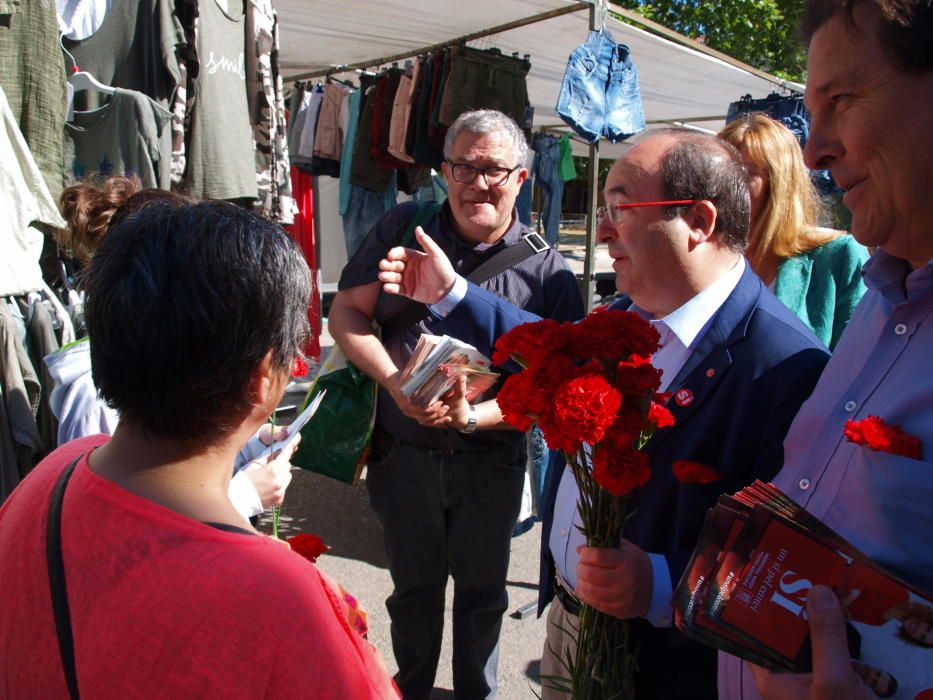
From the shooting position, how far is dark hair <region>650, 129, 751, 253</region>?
67.3 inches

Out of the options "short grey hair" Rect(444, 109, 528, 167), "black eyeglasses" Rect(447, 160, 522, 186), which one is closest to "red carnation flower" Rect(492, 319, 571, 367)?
"black eyeglasses" Rect(447, 160, 522, 186)

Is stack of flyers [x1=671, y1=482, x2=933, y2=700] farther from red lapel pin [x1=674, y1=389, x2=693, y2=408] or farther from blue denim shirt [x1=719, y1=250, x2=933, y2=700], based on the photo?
red lapel pin [x1=674, y1=389, x2=693, y2=408]

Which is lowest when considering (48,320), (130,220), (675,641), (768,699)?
(675,641)

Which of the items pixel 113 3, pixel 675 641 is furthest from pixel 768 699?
pixel 113 3

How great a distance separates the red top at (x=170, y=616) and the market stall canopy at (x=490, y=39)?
462 centimetres

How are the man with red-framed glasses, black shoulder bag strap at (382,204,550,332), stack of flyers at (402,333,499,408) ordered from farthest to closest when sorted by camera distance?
black shoulder bag strap at (382,204,550,332), stack of flyers at (402,333,499,408), the man with red-framed glasses

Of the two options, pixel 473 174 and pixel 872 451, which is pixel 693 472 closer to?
pixel 872 451

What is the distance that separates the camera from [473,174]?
2.57 meters

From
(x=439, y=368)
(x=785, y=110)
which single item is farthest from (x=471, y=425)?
(x=785, y=110)

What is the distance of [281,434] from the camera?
1.84m

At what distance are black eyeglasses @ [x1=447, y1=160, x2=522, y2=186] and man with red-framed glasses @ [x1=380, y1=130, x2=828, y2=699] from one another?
0.77 meters

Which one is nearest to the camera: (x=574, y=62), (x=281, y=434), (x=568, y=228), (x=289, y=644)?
(x=289, y=644)

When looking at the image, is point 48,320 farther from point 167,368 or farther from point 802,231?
point 802,231

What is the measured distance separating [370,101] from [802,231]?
4423 mm
